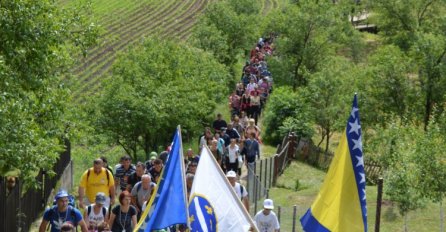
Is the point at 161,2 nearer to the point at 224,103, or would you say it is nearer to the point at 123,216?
the point at 224,103

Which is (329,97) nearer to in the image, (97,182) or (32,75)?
(32,75)

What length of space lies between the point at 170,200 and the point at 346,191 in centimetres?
247

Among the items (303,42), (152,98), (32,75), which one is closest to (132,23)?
(303,42)

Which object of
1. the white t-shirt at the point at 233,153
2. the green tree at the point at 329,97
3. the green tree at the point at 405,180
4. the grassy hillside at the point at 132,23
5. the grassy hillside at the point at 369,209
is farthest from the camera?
the grassy hillside at the point at 132,23

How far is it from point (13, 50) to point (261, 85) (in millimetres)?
21345

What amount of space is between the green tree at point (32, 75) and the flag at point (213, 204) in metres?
4.60

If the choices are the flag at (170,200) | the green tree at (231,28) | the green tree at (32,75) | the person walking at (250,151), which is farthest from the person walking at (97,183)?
the green tree at (231,28)

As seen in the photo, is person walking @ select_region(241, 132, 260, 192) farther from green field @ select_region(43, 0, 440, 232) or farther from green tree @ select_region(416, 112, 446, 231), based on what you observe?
green tree @ select_region(416, 112, 446, 231)

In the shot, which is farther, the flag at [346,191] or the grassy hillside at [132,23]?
the grassy hillside at [132,23]

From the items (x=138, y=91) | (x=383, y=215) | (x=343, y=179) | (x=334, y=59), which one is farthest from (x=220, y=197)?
(x=334, y=59)

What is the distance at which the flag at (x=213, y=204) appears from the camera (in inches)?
484

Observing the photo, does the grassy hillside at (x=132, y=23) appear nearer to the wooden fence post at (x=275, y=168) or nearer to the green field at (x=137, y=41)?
the green field at (x=137, y=41)

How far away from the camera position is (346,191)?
41.7ft

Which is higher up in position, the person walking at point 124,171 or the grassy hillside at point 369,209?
the person walking at point 124,171
